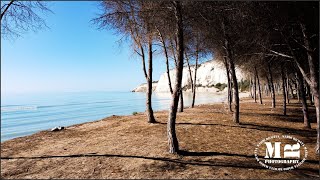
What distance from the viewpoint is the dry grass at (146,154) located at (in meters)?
6.36

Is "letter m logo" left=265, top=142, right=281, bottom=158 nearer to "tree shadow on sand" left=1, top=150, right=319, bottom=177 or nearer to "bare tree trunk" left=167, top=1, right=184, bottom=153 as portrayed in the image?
"tree shadow on sand" left=1, top=150, right=319, bottom=177

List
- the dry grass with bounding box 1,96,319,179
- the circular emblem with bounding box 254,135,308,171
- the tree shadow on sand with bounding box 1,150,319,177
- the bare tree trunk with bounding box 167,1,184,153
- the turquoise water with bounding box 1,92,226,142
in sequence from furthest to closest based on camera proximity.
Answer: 1. the turquoise water with bounding box 1,92,226,142
2. the bare tree trunk with bounding box 167,1,184,153
3. the circular emblem with bounding box 254,135,308,171
4. the tree shadow on sand with bounding box 1,150,319,177
5. the dry grass with bounding box 1,96,319,179

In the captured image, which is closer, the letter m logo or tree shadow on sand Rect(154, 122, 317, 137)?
the letter m logo

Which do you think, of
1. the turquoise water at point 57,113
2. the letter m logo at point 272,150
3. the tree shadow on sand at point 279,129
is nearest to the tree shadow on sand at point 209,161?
the letter m logo at point 272,150

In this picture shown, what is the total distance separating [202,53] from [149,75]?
381 inches

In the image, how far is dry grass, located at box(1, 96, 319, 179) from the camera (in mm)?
6359

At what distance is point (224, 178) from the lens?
19.3ft

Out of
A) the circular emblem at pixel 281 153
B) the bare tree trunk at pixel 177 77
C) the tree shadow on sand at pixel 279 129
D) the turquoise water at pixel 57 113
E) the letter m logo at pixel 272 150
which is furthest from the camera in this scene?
the turquoise water at pixel 57 113

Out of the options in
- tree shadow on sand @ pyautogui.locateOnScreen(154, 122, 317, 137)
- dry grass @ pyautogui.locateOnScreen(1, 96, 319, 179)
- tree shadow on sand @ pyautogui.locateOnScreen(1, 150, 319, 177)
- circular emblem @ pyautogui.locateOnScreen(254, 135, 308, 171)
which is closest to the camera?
dry grass @ pyautogui.locateOnScreen(1, 96, 319, 179)

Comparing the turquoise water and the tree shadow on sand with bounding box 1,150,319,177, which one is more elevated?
the tree shadow on sand with bounding box 1,150,319,177

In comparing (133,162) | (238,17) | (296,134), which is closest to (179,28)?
(238,17)

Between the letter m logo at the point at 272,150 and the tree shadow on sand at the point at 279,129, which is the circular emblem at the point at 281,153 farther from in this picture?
the tree shadow on sand at the point at 279,129

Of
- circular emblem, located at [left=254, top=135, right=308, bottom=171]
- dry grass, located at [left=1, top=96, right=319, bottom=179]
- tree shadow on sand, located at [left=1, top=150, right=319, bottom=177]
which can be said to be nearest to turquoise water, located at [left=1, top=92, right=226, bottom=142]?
dry grass, located at [left=1, top=96, right=319, bottom=179]

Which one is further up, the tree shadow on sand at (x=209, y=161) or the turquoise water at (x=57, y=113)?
the tree shadow on sand at (x=209, y=161)
